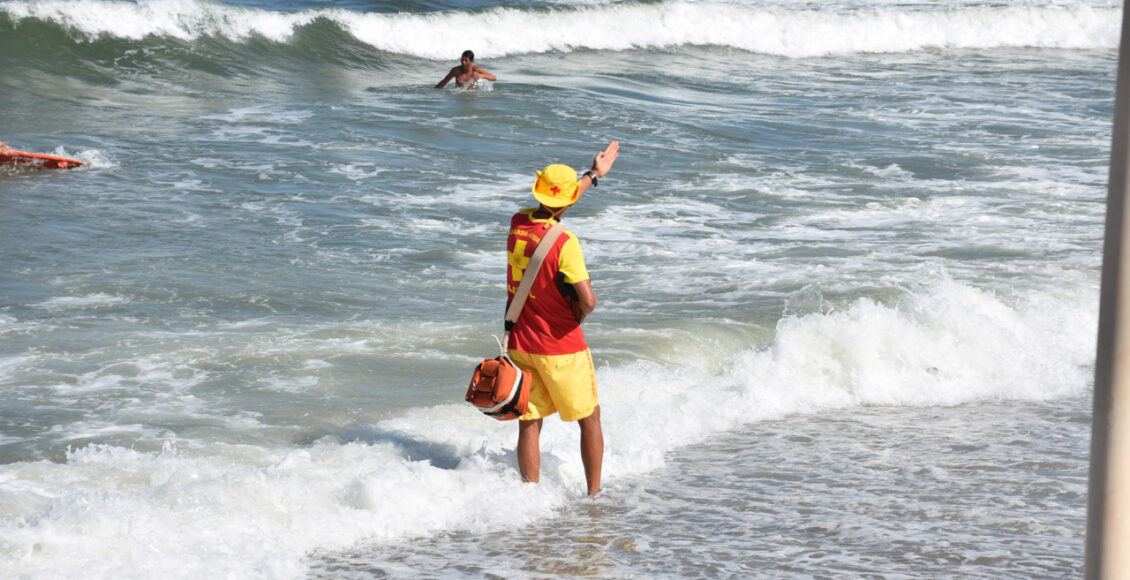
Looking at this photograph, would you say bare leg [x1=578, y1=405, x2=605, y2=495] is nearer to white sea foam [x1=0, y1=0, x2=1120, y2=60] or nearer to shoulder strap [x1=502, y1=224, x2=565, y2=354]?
shoulder strap [x1=502, y1=224, x2=565, y2=354]

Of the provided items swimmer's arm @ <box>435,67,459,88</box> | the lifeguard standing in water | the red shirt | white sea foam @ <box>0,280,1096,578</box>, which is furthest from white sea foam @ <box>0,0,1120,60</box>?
the red shirt

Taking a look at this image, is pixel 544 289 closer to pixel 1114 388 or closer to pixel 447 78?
pixel 1114 388

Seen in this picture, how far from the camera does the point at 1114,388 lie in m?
1.80

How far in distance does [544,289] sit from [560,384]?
45cm

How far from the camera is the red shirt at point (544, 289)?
5.33 meters

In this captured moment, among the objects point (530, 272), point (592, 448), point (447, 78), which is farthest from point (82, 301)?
point (447, 78)

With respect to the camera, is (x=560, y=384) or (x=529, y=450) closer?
(x=560, y=384)

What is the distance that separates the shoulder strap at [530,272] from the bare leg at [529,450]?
49cm

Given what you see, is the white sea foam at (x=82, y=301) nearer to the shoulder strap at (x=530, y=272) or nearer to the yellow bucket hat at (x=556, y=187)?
the shoulder strap at (x=530, y=272)

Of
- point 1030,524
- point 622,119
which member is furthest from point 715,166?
point 1030,524

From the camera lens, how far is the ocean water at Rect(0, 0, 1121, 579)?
5.44 meters

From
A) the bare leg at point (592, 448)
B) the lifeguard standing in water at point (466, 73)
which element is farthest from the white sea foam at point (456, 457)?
the lifeguard standing in water at point (466, 73)

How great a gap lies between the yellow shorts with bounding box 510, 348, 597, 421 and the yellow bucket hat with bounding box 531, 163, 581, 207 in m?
0.69

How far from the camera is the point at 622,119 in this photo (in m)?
19.1
